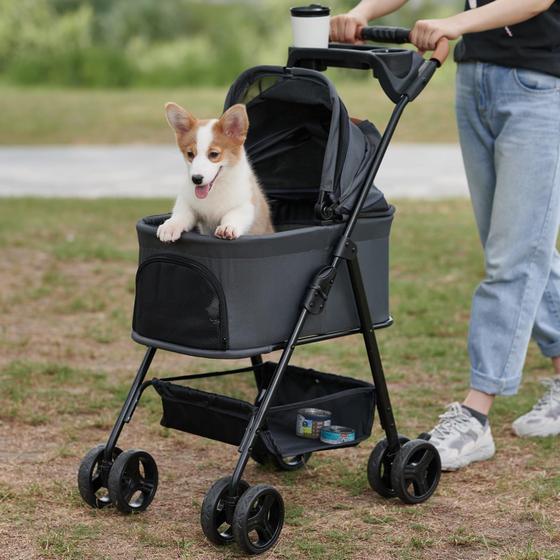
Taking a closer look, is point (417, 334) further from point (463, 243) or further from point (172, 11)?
point (172, 11)

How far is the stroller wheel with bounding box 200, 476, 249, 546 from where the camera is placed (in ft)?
10.2

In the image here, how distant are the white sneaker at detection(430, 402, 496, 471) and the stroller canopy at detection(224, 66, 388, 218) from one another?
891 mm

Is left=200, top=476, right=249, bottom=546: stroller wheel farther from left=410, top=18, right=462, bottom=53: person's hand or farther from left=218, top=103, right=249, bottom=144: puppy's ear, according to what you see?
left=410, top=18, right=462, bottom=53: person's hand

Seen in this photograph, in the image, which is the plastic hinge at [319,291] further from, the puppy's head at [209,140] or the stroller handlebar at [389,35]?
the stroller handlebar at [389,35]

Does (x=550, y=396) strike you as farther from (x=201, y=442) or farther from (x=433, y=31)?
(x=433, y=31)

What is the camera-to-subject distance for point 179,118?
3285 mm

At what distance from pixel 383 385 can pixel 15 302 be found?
10.8 ft

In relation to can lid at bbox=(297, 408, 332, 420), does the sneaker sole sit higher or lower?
lower

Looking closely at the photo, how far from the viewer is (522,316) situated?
3.91 m

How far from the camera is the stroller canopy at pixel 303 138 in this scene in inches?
130

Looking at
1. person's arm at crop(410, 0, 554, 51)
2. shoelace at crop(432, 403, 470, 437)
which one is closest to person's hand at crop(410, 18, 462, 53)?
person's arm at crop(410, 0, 554, 51)

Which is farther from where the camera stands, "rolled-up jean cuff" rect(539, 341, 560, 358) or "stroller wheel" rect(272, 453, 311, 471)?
"rolled-up jean cuff" rect(539, 341, 560, 358)

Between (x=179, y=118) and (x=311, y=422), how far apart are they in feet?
3.26

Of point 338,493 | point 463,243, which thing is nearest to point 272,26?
point 463,243
